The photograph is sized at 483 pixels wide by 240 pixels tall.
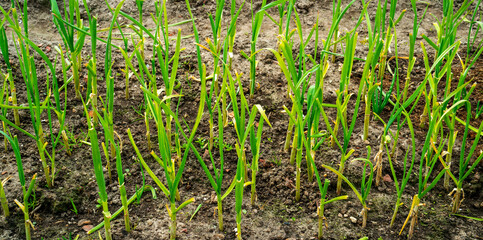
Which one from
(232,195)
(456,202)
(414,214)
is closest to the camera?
(414,214)

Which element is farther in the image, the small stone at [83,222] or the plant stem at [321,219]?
the small stone at [83,222]

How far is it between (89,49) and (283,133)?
3.87ft

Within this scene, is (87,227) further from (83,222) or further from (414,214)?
(414,214)

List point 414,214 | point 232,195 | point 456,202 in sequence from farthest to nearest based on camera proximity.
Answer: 1. point 232,195
2. point 456,202
3. point 414,214

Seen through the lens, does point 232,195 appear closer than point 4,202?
No

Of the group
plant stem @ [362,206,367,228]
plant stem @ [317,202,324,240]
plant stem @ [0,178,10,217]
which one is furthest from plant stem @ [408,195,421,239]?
plant stem @ [0,178,10,217]

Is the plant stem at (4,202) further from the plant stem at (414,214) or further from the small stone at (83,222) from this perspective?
the plant stem at (414,214)

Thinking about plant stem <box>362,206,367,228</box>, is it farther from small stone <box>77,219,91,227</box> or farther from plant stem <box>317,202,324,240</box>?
small stone <box>77,219,91,227</box>

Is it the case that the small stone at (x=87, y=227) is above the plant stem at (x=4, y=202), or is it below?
below

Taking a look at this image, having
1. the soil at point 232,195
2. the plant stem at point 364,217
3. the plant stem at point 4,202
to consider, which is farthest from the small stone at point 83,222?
the plant stem at point 364,217

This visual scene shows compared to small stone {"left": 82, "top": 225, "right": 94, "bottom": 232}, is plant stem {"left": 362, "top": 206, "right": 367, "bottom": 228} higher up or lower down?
higher up

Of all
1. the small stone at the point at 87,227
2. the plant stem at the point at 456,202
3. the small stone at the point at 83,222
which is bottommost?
the small stone at the point at 87,227

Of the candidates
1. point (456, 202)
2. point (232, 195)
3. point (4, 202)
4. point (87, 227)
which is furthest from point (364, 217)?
point (4, 202)

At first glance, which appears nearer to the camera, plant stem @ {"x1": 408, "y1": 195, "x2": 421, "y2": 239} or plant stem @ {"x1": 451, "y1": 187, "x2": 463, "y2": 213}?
plant stem @ {"x1": 408, "y1": 195, "x2": 421, "y2": 239}
